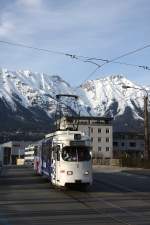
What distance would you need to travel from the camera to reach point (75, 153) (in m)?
28.9

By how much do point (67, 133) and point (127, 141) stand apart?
164527mm

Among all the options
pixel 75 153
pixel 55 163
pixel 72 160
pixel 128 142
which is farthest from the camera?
pixel 128 142

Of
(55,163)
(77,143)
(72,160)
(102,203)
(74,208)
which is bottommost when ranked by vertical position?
(74,208)

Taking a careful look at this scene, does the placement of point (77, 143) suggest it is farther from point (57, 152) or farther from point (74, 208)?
point (74, 208)

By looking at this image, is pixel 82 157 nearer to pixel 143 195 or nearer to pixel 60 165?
pixel 60 165

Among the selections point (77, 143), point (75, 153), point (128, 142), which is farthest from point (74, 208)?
point (128, 142)

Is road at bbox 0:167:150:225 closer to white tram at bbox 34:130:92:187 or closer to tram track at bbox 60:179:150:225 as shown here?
tram track at bbox 60:179:150:225

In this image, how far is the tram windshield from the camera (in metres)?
28.8

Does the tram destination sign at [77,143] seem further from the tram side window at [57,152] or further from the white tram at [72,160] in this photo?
the tram side window at [57,152]

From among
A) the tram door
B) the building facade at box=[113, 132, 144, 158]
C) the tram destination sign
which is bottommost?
the tram door

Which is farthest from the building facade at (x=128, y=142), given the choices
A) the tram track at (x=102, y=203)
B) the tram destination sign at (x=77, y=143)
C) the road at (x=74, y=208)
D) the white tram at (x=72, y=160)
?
the road at (x=74, y=208)

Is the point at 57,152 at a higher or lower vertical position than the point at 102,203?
higher

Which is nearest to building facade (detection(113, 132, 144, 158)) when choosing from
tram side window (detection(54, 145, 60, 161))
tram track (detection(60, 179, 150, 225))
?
tram side window (detection(54, 145, 60, 161))

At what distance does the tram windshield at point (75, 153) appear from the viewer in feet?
94.3
